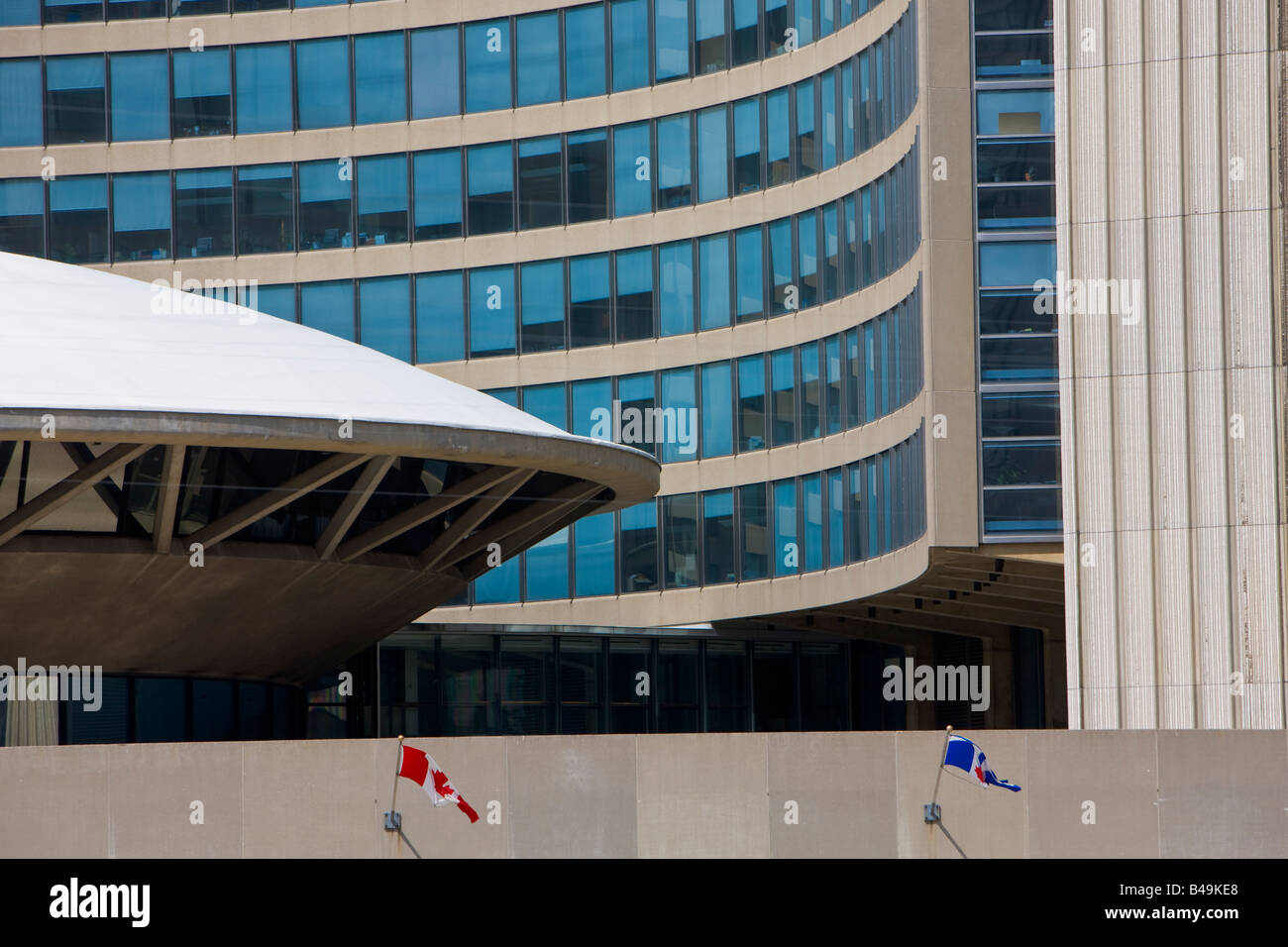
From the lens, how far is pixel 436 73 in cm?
5322

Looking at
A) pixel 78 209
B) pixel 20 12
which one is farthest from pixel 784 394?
pixel 20 12

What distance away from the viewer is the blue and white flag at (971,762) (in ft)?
81.1

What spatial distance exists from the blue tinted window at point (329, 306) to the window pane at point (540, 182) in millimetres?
4839

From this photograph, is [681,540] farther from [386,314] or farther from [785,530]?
[386,314]

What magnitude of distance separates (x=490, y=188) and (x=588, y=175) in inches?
102

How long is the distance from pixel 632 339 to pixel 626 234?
95.9 inches

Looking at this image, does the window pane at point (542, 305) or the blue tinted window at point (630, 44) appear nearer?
the blue tinted window at point (630, 44)

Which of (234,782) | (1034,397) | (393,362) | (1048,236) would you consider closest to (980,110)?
(1048,236)

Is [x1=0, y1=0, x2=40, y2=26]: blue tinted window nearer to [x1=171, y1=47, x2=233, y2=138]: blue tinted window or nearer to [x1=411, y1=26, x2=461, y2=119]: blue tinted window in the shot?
[x1=171, y1=47, x2=233, y2=138]: blue tinted window

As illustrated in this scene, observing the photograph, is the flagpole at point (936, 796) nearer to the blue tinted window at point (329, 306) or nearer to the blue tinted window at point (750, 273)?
the blue tinted window at point (750, 273)

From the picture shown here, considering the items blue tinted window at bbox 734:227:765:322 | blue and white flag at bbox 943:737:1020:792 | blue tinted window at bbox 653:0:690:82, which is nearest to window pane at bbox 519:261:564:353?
blue tinted window at bbox 734:227:765:322

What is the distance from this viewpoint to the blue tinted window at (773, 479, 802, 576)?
4734cm

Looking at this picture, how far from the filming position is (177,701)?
3478 centimetres

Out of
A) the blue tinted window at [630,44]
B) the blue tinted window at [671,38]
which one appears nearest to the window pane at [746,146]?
the blue tinted window at [671,38]
